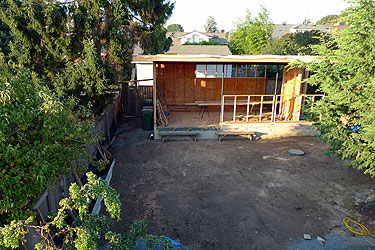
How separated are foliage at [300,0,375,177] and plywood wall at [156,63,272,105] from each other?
24.4 ft

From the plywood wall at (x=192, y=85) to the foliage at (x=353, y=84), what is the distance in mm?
7445

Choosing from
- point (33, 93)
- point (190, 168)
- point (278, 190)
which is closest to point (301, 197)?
point (278, 190)

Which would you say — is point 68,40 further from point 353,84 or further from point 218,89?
point 353,84

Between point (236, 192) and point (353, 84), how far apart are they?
3.79m

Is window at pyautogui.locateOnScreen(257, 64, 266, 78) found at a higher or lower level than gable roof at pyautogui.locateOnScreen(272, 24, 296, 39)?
lower

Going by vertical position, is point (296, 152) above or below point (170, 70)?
below

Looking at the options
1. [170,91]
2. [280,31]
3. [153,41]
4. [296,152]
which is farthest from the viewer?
[280,31]

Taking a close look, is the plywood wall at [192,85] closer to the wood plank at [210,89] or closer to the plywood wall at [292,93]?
the wood plank at [210,89]

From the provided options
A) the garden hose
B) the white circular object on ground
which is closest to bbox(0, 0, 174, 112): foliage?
the white circular object on ground

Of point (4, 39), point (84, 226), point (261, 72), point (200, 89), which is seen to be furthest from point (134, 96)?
point (84, 226)

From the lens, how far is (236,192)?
671 centimetres

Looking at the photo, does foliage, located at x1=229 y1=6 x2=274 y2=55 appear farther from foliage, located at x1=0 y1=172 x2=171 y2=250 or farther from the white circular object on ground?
foliage, located at x1=0 y1=172 x2=171 y2=250

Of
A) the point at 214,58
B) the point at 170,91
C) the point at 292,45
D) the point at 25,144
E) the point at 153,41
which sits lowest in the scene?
the point at 170,91

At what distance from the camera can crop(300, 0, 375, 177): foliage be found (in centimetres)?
559
